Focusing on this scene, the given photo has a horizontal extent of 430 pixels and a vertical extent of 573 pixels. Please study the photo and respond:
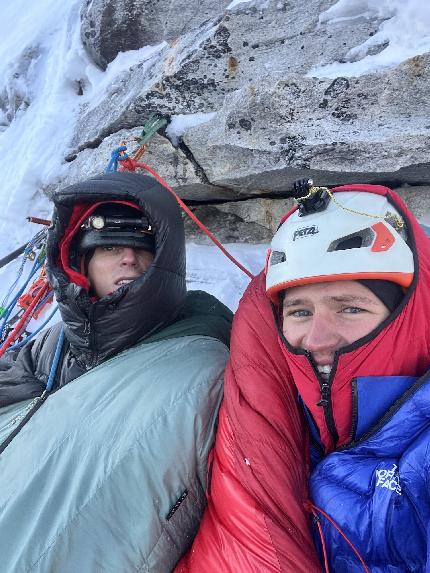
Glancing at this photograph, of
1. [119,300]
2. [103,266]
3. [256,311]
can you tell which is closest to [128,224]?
[103,266]

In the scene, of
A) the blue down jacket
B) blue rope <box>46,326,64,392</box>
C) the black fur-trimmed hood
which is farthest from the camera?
blue rope <box>46,326,64,392</box>

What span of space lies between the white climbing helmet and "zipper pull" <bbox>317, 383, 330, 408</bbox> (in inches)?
13.2

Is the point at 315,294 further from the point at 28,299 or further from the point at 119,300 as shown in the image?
the point at 28,299

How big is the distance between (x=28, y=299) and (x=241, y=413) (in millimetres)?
2818

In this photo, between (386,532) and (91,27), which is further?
(91,27)

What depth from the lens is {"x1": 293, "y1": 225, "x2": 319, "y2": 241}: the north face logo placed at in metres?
1.59

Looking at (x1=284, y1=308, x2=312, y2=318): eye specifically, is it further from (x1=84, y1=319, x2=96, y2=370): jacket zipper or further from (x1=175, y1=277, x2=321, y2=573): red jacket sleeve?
(x1=84, y1=319, x2=96, y2=370): jacket zipper

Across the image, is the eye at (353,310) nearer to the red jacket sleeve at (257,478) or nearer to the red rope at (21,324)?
the red jacket sleeve at (257,478)

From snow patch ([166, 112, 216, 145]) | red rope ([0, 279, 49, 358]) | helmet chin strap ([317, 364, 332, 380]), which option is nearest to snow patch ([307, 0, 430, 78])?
snow patch ([166, 112, 216, 145])

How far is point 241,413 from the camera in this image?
1.47 m

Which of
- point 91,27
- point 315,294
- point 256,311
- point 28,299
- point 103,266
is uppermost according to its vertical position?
point 91,27

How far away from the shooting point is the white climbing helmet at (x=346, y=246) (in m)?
1.44

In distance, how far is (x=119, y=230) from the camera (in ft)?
7.01

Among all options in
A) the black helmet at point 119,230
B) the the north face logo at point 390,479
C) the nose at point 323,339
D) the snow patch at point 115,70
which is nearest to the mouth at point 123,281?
the black helmet at point 119,230
